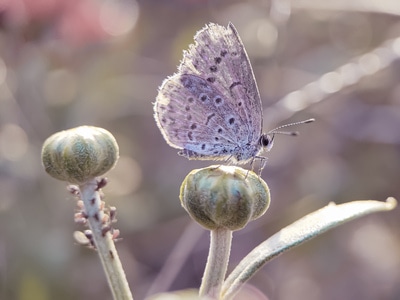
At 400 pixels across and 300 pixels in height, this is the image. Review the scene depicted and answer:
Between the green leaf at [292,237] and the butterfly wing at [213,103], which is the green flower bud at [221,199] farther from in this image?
the butterfly wing at [213,103]

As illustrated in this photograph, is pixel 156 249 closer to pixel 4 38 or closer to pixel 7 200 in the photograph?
pixel 7 200

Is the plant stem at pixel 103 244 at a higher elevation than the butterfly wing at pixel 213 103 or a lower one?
lower

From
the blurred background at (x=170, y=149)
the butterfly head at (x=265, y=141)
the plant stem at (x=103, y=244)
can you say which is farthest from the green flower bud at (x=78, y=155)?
the blurred background at (x=170, y=149)

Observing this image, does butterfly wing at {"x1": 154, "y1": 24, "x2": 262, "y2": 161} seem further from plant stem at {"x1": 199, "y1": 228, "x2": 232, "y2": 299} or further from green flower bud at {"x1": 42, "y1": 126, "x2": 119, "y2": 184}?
plant stem at {"x1": 199, "y1": 228, "x2": 232, "y2": 299}

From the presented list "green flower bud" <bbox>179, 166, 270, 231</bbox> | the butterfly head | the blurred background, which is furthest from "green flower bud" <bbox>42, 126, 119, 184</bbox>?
the blurred background

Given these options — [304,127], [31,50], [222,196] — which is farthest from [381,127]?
[222,196]

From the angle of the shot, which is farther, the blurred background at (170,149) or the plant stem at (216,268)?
the blurred background at (170,149)

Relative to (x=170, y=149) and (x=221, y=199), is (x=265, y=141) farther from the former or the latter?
(x=170, y=149)
